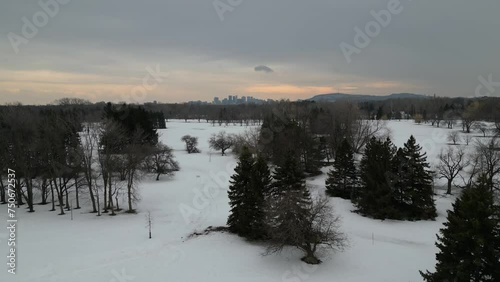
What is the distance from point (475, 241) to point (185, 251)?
17.9 meters

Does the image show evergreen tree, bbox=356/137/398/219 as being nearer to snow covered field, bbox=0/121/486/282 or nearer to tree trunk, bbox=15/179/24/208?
snow covered field, bbox=0/121/486/282

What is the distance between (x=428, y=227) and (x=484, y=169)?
13174 mm

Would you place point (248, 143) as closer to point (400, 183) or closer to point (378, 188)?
point (378, 188)

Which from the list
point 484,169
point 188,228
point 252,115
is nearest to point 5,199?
point 188,228

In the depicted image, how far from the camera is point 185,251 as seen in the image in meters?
24.4

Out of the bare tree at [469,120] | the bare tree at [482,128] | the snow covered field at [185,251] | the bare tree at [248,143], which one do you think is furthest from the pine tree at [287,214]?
the bare tree at [469,120]

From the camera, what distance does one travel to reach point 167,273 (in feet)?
70.0

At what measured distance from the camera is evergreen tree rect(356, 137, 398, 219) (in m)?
31.8

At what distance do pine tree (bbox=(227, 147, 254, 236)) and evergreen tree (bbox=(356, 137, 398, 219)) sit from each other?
13111mm

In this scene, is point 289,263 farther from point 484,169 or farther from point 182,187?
point 484,169

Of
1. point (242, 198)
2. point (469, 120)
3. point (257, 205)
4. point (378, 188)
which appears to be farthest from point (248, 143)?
point (469, 120)

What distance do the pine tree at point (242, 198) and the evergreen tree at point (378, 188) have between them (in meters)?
13.1

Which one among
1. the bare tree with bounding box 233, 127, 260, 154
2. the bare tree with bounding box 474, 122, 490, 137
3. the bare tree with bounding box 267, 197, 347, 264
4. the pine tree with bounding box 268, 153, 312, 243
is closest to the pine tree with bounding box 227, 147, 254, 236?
the pine tree with bounding box 268, 153, 312, 243

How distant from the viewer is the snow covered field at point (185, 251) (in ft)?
69.5
